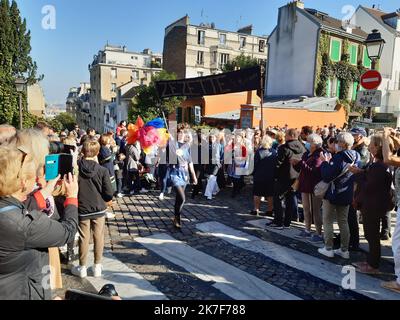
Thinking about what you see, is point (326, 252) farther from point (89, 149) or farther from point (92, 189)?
point (89, 149)

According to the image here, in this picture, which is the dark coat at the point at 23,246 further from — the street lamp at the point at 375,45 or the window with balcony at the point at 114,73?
the window with balcony at the point at 114,73

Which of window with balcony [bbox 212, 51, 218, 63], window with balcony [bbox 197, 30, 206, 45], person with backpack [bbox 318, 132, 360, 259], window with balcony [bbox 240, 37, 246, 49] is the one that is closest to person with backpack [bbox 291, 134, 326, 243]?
person with backpack [bbox 318, 132, 360, 259]

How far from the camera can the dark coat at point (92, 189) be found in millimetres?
4344

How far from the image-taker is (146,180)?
9.84 meters

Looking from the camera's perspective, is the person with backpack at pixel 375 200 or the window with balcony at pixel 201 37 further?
the window with balcony at pixel 201 37

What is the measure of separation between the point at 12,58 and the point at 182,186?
21320mm

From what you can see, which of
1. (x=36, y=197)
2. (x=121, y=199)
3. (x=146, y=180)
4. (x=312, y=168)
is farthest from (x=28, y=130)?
(x=146, y=180)

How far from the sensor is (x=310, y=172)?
588 cm

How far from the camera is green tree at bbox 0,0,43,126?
2092 cm

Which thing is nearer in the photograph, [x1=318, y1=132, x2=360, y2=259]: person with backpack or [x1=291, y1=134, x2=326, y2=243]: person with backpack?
[x1=318, y1=132, x2=360, y2=259]: person with backpack

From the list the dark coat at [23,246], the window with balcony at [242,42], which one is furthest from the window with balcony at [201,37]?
the dark coat at [23,246]

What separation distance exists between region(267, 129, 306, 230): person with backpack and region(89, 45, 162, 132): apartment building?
53.0 meters

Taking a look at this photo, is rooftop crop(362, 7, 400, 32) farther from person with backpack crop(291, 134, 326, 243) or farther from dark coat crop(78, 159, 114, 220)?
dark coat crop(78, 159, 114, 220)

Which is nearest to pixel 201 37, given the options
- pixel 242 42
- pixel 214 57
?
pixel 214 57
